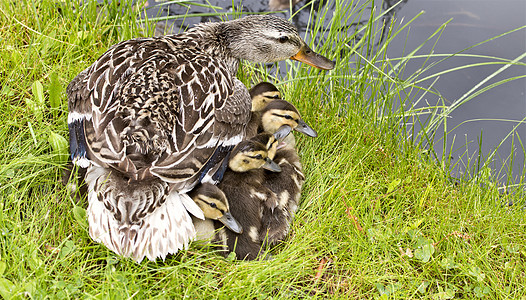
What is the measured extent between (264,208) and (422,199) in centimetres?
86

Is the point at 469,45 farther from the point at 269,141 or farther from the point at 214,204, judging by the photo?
the point at 214,204

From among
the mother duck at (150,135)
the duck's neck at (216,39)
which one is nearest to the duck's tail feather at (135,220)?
the mother duck at (150,135)

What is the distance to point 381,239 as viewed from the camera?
106 inches

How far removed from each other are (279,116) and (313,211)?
21.4 inches

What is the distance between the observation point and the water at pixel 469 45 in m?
4.05

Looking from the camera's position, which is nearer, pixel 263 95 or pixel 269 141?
pixel 269 141

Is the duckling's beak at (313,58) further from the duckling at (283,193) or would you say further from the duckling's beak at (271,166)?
the duckling's beak at (271,166)

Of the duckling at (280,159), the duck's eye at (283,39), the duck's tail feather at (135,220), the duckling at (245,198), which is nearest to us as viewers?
the duck's tail feather at (135,220)

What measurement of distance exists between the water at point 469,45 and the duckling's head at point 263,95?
113 cm

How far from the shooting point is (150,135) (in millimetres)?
2359

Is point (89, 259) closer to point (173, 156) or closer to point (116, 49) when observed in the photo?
point (173, 156)

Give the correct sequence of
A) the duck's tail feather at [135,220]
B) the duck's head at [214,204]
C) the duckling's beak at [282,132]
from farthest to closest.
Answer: the duckling's beak at [282,132] → the duck's head at [214,204] → the duck's tail feather at [135,220]

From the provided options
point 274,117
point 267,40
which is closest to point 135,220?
point 274,117

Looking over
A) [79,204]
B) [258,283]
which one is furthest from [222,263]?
[79,204]
